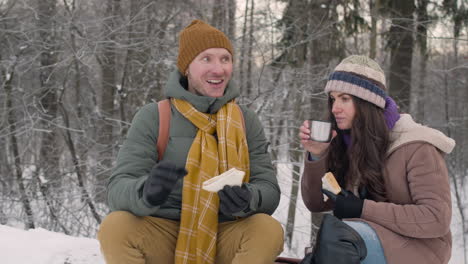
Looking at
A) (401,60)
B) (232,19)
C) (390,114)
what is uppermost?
(232,19)

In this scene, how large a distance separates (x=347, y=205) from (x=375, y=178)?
239 millimetres

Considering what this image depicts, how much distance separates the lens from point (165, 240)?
90.9 inches

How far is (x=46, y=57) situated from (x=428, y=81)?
9.74 m

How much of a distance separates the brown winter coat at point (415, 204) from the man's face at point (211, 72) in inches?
39.7

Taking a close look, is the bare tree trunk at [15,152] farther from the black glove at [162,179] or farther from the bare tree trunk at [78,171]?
the black glove at [162,179]

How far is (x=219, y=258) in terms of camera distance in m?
2.33

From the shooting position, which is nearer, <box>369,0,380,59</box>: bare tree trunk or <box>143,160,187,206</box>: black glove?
<box>143,160,187,206</box>: black glove

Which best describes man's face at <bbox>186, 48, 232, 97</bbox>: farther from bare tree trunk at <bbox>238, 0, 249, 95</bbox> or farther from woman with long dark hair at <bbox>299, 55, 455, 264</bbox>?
bare tree trunk at <bbox>238, 0, 249, 95</bbox>

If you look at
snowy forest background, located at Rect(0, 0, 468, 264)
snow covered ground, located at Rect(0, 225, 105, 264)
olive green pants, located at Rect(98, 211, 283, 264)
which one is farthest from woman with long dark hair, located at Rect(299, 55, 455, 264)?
snowy forest background, located at Rect(0, 0, 468, 264)

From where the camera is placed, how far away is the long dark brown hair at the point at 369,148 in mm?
2332

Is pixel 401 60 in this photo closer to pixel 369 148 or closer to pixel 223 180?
pixel 369 148

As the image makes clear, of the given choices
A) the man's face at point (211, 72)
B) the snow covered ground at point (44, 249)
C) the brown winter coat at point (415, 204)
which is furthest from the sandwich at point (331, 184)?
the snow covered ground at point (44, 249)

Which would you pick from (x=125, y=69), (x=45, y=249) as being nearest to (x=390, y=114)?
(x=45, y=249)

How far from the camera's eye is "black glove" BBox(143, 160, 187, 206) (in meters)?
1.93
